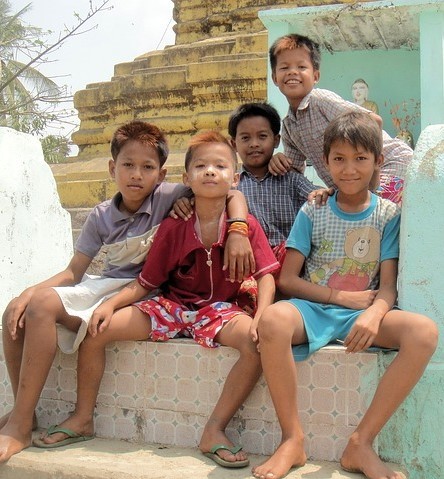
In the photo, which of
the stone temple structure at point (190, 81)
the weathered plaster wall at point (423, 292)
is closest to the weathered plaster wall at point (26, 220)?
the weathered plaster wall at point (423, 292)

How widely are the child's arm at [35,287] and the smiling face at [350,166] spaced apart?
1.18 meters

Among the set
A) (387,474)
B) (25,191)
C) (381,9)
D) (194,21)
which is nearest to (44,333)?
(25,191)

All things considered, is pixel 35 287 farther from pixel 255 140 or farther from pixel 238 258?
pixel 255 140

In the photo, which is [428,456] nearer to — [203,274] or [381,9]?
[203,274]

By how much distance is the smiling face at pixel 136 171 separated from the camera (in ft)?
10.5

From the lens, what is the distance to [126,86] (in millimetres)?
8758

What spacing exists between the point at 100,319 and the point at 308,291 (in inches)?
32.9

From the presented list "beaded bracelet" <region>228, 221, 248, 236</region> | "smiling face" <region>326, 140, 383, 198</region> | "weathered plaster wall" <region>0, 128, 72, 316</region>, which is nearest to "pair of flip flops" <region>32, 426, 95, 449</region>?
"weathered plaster wall" <region>0, 128, 72, 316</region>

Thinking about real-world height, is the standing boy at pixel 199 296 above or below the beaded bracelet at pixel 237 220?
below

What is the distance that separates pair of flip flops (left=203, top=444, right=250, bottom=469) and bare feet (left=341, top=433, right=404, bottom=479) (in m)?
0.35

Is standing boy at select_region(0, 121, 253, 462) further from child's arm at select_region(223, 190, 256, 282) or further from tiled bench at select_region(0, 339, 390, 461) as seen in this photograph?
tiled bench at select_region(0, 339, 390, 461)

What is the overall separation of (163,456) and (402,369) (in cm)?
95

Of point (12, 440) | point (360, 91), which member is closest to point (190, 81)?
point (360, 91)

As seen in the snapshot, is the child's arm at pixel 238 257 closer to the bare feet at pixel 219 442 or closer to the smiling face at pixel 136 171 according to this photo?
the smiling face at pixel 136 171
